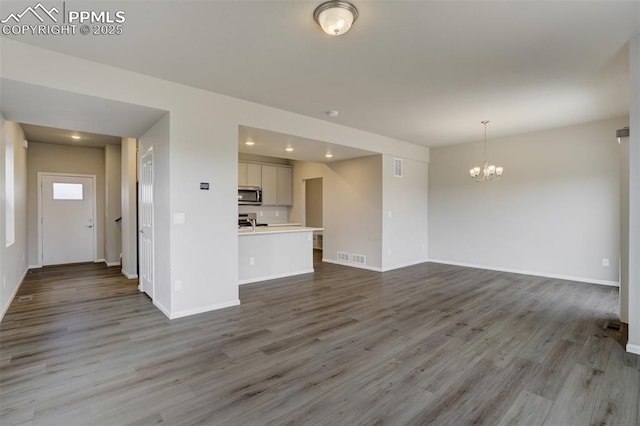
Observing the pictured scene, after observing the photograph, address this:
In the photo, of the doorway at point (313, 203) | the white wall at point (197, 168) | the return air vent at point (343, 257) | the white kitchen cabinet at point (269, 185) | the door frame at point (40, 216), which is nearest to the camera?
the white wall at point (197, 168)

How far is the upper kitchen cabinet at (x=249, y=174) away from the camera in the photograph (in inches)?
331

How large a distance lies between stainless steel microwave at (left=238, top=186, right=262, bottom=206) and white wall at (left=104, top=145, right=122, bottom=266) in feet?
9.24

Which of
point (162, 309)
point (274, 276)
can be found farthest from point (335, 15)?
point (274, 276)

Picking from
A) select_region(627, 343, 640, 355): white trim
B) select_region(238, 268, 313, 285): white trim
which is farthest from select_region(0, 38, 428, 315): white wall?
select_region(627, 343, 640, 355): white trim

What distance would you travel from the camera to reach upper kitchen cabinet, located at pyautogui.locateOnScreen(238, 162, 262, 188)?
8.41 m

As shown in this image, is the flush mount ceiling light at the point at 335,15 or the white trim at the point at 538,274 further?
the white trim at the point at 538,274

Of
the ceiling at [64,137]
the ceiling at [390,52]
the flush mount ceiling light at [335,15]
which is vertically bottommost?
the flush mount ceiling light at [335,15]

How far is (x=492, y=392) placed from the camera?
221 cm

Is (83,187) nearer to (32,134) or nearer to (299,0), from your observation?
(32,134)

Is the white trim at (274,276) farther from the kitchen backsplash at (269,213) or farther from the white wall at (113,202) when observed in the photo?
the white wall at (113,202)

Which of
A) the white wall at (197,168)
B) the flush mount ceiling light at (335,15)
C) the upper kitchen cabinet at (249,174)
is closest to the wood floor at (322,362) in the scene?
the white wall at (197,168)

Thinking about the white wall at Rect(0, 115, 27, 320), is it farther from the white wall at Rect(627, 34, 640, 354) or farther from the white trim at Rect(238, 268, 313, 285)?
the white wall at Rect(627, 34, 640, 354)

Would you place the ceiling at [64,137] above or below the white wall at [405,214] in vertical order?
above

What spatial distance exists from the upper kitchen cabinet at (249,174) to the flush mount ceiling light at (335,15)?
21.2 ft
